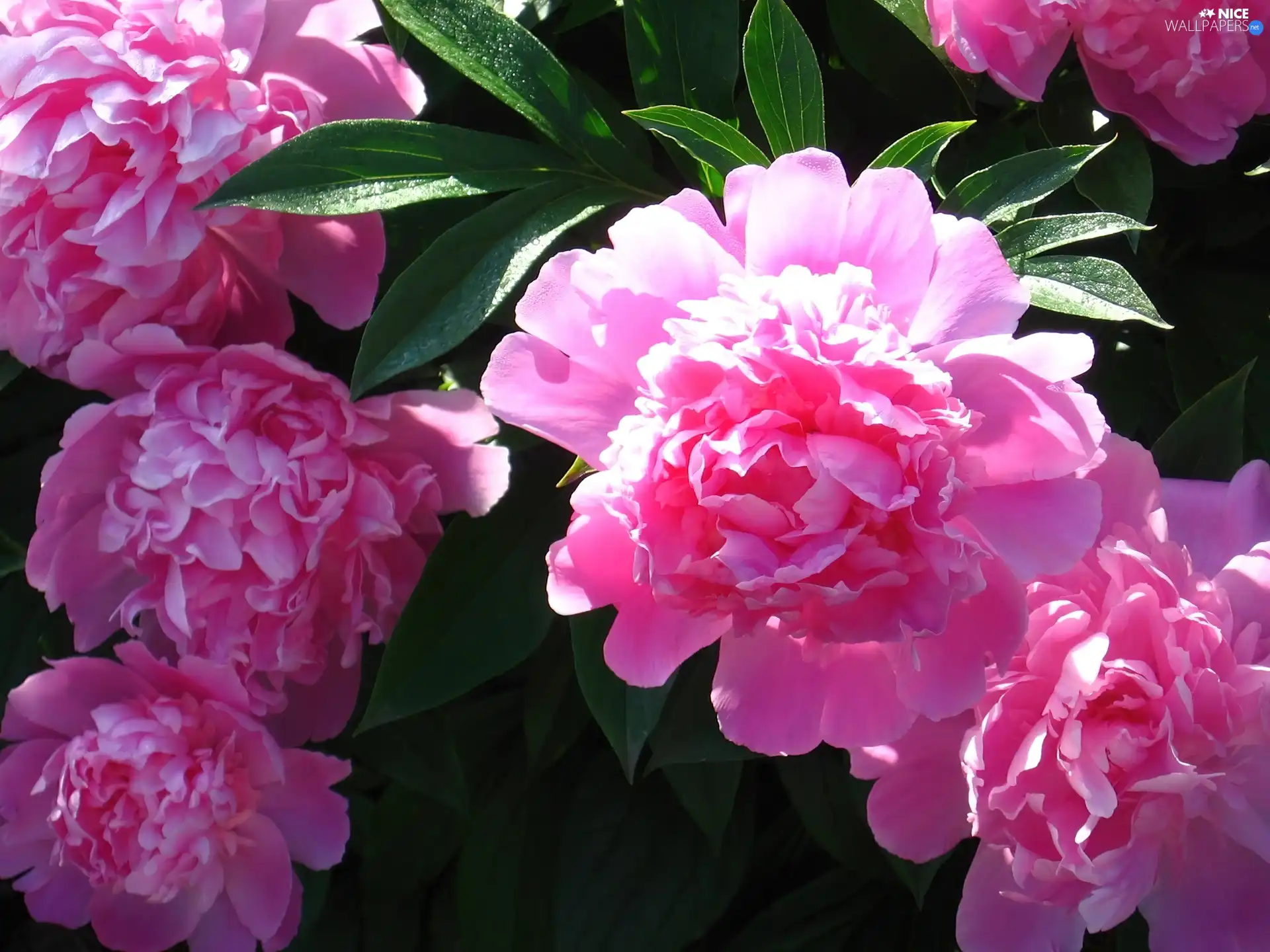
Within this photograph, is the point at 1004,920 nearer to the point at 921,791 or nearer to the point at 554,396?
the point at 921,791

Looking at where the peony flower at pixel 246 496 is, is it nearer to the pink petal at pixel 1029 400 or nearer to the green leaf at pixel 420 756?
the green leaf at pixel 420 756

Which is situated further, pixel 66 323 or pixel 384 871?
pixel 384 871

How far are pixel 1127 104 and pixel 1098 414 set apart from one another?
27 centimetres

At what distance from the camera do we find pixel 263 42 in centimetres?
58

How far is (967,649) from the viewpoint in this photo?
437 millimetres

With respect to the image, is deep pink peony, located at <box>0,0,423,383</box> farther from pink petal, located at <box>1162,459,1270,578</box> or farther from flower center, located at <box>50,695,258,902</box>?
pink petal, located at <box>1162,459,1270,578</box>

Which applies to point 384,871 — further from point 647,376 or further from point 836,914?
point 647,376

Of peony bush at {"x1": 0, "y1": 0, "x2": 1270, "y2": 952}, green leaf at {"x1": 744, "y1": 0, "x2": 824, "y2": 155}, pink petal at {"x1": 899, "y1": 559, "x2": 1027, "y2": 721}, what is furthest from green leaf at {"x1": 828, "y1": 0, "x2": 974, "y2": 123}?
pink petal at {"x1": 899, "y1": 559, "x2": 1027, "y2": 721}

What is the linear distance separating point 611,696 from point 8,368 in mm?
385

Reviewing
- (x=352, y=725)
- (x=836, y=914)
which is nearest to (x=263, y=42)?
(x=352, y=725)

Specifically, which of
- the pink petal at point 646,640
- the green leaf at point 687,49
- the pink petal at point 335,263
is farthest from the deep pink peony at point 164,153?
the pink petal at point 646,640

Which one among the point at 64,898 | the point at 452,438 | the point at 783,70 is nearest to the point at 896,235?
the point at 783,70

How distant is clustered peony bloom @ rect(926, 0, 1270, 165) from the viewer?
0.57 meters

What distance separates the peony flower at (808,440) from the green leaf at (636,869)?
1.16 feet
